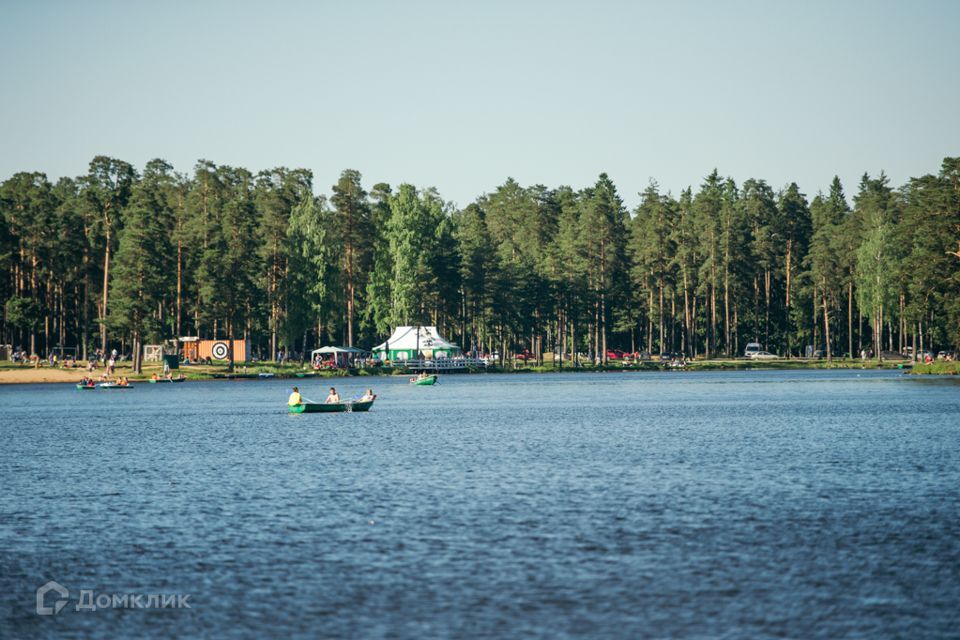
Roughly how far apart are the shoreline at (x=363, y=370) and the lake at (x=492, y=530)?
75.1 meters

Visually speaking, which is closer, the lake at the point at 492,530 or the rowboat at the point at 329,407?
the lake at the point at 492,530

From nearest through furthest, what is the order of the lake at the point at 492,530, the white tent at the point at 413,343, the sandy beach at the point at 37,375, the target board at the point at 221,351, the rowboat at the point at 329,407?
the lake at the point at 492,530
the rowboat at the point at 329,407
the sandy beach at the point at 37,375
the target board at the point at 221,351
the white tent at the point at 413,343

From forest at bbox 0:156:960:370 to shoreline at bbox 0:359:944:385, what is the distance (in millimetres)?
4939

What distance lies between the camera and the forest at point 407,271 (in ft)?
450

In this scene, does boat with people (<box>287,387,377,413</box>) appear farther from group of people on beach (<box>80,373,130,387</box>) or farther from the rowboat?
group of people on beach (<box>80,373,130,387</box>)

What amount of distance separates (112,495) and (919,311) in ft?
344

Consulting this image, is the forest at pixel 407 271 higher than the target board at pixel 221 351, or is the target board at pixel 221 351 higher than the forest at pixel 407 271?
the forest at pixel 407 271

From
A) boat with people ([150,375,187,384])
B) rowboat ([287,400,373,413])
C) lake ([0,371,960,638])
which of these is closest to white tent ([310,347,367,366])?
boat with people ([150,375,187,384])

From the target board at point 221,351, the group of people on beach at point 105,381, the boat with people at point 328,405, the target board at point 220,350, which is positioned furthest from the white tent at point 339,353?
the boat with people at point 328,405

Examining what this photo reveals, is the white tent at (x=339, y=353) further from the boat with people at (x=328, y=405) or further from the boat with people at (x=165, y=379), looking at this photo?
the boat with people at (x=328, y=405)

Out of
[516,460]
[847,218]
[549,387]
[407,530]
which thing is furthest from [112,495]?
[847,218]

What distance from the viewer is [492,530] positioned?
110 ft

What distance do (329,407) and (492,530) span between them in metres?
53.9

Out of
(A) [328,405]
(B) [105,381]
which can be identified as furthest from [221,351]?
(A) [328,405]
